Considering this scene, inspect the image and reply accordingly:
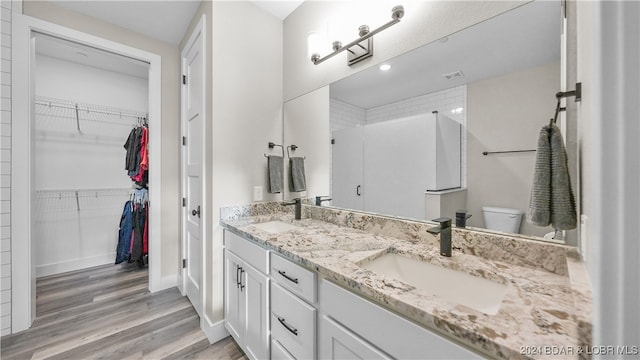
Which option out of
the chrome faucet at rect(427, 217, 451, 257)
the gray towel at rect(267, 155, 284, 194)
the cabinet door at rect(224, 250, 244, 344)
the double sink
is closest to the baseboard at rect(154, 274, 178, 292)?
the cabinet door at rect(224, 250, 244, 344)

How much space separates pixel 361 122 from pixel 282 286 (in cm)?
105

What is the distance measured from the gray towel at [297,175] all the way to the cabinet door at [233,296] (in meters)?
0.73

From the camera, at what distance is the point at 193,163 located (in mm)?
2152

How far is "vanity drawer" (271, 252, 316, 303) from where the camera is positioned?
0.99m

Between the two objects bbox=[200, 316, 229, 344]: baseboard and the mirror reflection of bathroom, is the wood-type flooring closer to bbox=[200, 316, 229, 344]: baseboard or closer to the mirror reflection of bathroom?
bbox=[200, 316, 229, 344]: baseboard

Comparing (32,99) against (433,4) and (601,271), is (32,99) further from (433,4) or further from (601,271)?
(601,271)

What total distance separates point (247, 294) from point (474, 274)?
121 centimetres

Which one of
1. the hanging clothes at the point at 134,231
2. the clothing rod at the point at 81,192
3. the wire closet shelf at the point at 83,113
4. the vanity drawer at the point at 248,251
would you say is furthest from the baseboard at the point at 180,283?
the wire closet shelf at the point at 83,113

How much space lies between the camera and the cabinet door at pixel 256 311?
4.20ft

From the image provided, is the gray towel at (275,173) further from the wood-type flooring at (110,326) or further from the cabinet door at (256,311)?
the wood-type flooring at (110,326)

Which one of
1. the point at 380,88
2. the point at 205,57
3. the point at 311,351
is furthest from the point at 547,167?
the point at 205,57

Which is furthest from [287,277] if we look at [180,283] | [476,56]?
[180,283]

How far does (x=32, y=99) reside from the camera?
1.88 metres

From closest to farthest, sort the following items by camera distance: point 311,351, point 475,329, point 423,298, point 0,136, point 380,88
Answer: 1. point 475,329
2. point 423,298
3. point 311,351
4. point 380,88
5. point 0,136
